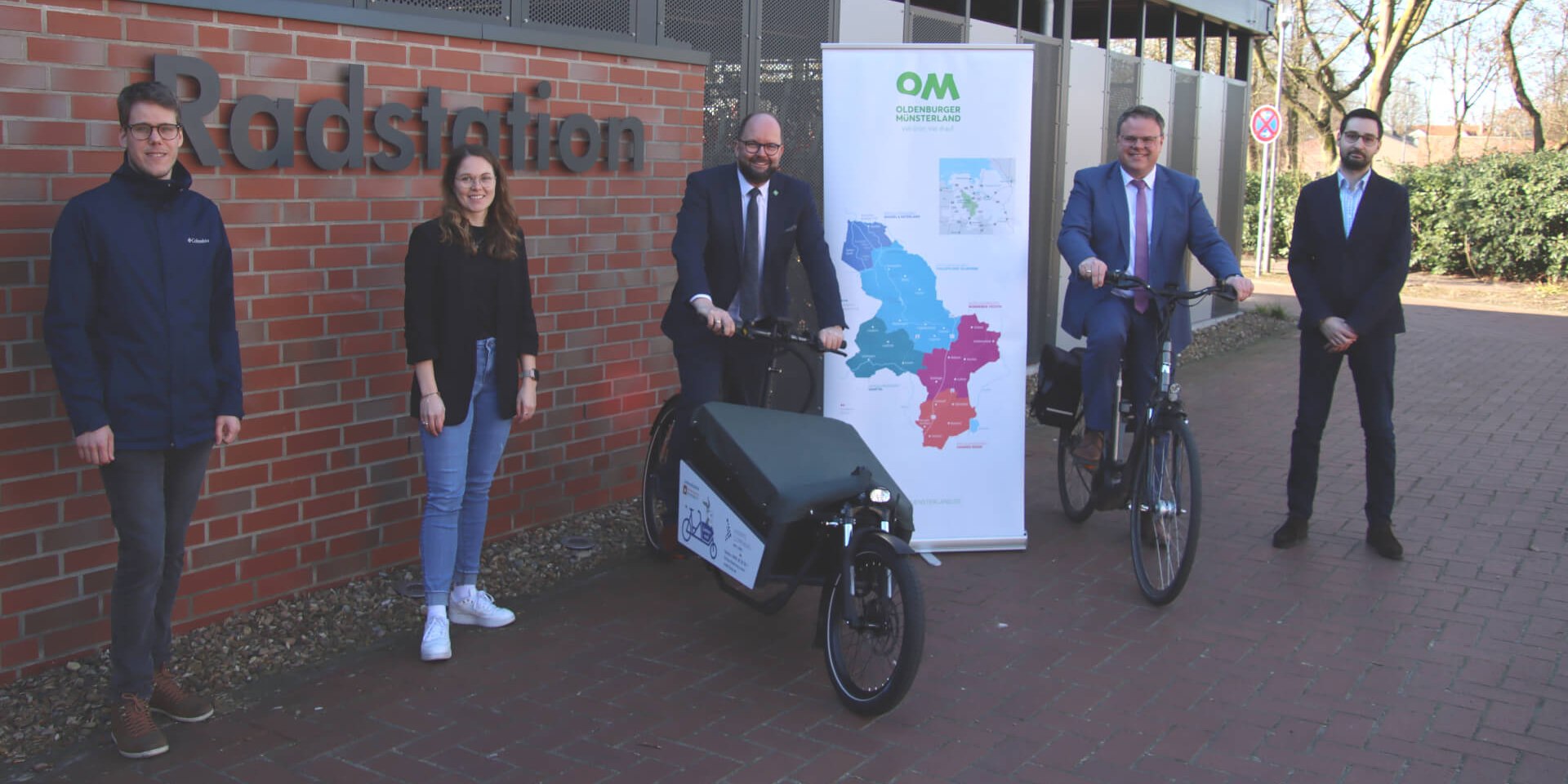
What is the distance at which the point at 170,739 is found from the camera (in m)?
4.07

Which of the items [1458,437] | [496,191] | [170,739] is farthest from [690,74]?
[1458,437]

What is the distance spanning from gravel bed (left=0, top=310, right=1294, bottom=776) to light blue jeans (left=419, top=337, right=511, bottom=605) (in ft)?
1.09

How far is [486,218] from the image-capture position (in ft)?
16.1

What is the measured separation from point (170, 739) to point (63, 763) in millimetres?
287

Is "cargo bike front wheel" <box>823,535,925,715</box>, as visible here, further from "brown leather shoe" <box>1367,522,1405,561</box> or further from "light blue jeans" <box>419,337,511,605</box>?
"brown leather shoe" <box>1367,522,1405,561</box>

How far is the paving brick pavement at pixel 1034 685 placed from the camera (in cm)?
399

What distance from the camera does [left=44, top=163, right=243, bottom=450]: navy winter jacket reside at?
3.75 meters

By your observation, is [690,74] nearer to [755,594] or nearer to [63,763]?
[755,594]

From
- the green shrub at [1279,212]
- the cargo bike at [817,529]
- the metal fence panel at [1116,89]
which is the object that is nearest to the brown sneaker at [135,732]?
the cargo bike at [817,529]

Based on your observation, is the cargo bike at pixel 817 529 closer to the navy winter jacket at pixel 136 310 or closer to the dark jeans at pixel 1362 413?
the navy winter jacket at pixel 136 310

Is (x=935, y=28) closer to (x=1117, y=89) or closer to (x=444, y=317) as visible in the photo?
(x=1117, y=89)

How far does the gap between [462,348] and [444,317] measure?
0.41 ft

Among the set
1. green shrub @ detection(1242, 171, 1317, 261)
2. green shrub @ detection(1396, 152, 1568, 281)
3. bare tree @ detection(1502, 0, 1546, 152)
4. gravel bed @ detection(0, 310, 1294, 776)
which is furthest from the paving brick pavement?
bare tree @ detection(1502, 0, 1546, 152)

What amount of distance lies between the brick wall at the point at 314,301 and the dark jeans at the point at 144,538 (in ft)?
1.54
